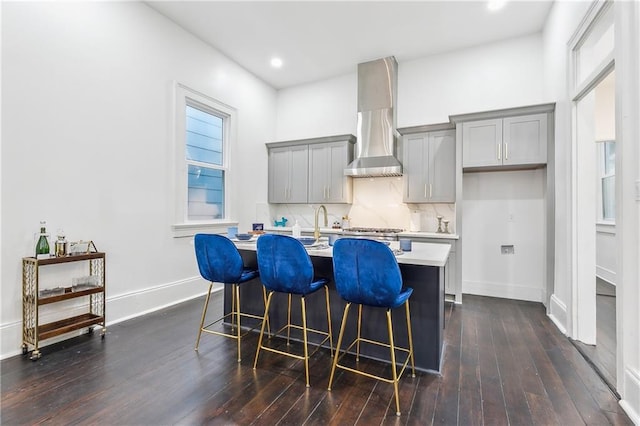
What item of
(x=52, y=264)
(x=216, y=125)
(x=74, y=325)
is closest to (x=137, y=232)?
(x=52, y=264)

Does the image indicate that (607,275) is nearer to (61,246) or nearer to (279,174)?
(279,174)

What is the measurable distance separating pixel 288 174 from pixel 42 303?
3.71m

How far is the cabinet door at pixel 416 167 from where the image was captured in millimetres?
4336

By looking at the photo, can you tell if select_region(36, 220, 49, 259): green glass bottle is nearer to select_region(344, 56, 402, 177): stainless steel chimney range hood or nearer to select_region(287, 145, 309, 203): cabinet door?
select_region(287, 145, 309, 203): cabinet door

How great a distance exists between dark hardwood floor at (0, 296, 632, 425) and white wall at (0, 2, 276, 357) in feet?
2.74

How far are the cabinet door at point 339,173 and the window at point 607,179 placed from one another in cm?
421

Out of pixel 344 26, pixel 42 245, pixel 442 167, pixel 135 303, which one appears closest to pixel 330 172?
pixel 442 167

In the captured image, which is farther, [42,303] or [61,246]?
[61,246]

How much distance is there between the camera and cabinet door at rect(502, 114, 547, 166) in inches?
140

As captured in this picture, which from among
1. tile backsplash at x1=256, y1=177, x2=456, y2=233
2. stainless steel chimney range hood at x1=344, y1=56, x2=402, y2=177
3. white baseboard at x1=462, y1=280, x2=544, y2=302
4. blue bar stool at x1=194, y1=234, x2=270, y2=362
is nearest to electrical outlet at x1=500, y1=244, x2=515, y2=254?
white baseboard at x1=462, y1=280, x2=544, y2=302

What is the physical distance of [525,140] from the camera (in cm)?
365

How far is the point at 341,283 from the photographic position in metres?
1.97

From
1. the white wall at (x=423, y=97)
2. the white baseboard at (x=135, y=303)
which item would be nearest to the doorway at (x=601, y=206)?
the white wall at (x=423, y=97)

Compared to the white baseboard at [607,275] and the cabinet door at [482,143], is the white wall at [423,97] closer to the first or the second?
the cabinet door at [482,143]
